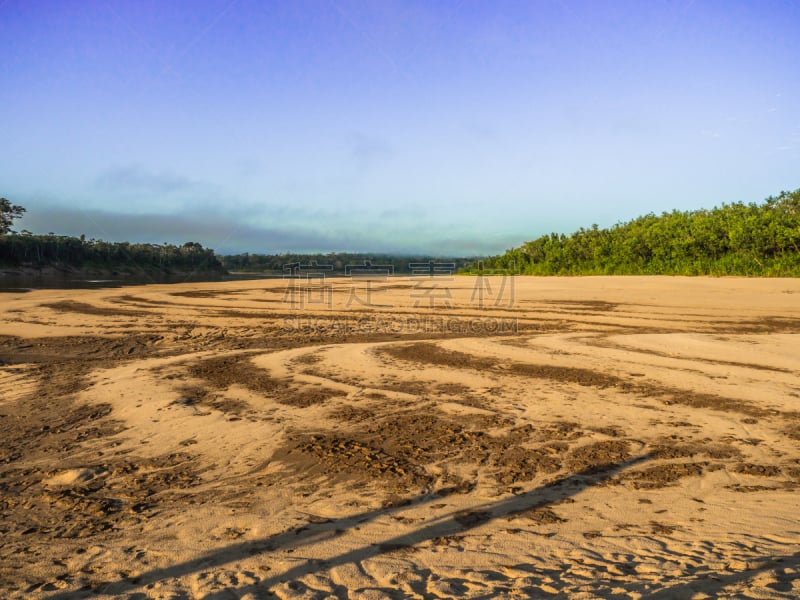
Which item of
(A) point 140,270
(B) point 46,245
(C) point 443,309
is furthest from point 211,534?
(A) point 140,270

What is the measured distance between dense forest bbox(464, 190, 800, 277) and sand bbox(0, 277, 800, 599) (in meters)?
22.9

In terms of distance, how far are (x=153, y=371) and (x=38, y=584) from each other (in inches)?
245

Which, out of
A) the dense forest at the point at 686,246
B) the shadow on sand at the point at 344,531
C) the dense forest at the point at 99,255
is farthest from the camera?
the dense forest at the point at 99,255

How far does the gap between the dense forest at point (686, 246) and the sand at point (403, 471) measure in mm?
22898

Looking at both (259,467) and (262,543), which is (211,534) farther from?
(259,467)

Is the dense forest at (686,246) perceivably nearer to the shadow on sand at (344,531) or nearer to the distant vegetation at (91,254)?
the shadow on sand at (344,531)

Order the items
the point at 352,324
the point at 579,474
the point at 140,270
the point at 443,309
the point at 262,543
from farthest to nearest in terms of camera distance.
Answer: the point at 140,270 → the point at 443,309 → the point at 352,324 → the point at 579,474 → the point at 262,543

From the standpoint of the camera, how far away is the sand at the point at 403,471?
3043 mm

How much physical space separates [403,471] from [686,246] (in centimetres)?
3552

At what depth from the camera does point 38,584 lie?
2.98 metres

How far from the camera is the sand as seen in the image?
3.04m
